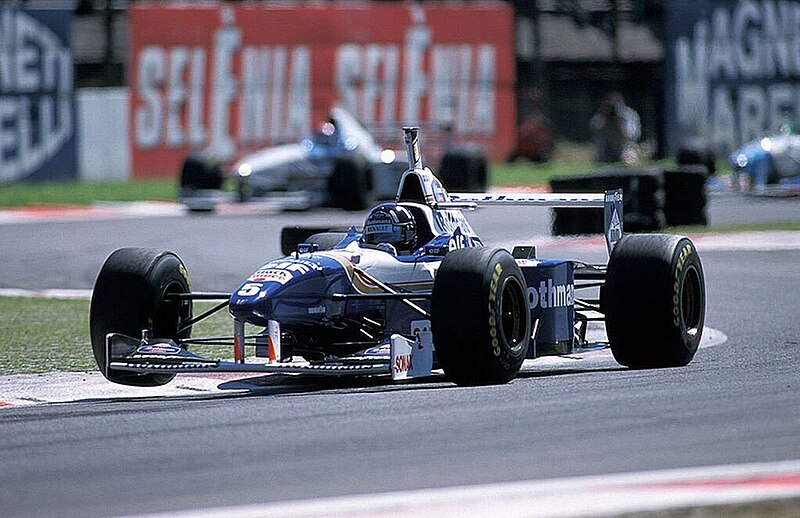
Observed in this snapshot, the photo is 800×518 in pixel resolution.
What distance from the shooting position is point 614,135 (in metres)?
38.8

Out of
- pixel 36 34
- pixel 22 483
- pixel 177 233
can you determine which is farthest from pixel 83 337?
pixel 36 34

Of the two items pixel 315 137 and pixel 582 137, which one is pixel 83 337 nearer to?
pixel 315 137

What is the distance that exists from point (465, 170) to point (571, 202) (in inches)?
660

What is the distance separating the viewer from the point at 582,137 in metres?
45.0

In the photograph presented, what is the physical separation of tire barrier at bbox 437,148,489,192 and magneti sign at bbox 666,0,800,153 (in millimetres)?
11021

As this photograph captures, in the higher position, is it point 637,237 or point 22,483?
point 637,237

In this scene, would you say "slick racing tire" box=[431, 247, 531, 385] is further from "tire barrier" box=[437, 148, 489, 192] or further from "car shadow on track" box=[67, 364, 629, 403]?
"tire barrier" box=[437, 148, 489, 192]

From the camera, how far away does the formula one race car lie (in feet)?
29.0

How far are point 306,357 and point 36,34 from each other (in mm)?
25524

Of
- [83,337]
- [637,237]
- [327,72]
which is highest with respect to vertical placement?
Answer: [327,72]

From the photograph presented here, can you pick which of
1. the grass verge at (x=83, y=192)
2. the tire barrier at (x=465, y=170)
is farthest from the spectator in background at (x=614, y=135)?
the tire barrier at (x=465, y=170)

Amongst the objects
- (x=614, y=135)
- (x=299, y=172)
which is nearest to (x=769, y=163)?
(x=299, y=172)

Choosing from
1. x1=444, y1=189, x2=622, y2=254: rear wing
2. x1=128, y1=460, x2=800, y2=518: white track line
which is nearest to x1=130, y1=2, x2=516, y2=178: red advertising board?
x1=444, y1=189, x2=622, y2=254: rear wing

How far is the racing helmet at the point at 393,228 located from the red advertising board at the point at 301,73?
80.1ft
